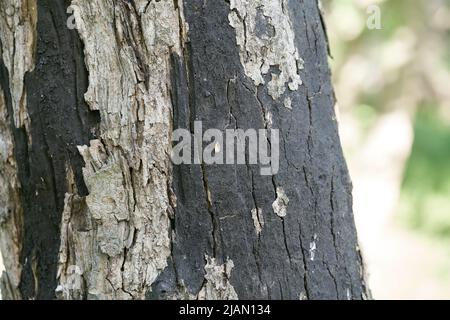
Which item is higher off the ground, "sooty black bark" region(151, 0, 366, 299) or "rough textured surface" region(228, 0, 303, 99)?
"rough textured surface" region(228, 0, 303, 99)

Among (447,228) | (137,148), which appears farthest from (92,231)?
(447,228)

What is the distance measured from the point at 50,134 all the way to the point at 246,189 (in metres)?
0.38

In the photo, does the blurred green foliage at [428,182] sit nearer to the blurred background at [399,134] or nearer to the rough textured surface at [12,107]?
the blurred background at [399,134]

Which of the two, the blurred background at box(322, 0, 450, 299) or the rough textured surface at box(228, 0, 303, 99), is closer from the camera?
the rough textured surface at box(228, 0, 303, 99)

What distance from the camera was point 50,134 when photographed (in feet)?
3.83

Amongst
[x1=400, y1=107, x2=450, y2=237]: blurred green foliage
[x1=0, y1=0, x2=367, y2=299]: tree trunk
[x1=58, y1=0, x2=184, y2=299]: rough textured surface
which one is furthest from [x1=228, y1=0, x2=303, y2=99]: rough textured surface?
[x1=400, y1=107, x2=450, y2=237]: blurred green foliage

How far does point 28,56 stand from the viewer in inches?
46.5

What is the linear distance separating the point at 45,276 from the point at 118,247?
175 millimetres

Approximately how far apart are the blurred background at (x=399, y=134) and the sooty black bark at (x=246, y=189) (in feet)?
11.6

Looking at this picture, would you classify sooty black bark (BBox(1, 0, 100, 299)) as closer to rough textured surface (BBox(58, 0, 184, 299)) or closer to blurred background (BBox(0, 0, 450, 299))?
rough textured surface (BBox(58, 0, 184, 299))

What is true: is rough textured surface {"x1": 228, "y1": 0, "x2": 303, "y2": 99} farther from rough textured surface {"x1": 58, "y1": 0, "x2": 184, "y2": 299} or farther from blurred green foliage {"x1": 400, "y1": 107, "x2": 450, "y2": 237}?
blurred green foliage {"x1": 400, "y1": 107, "x2": 450, "y2": 237}

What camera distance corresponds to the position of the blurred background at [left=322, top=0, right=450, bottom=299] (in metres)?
4.83

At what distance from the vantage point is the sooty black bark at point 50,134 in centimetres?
115
